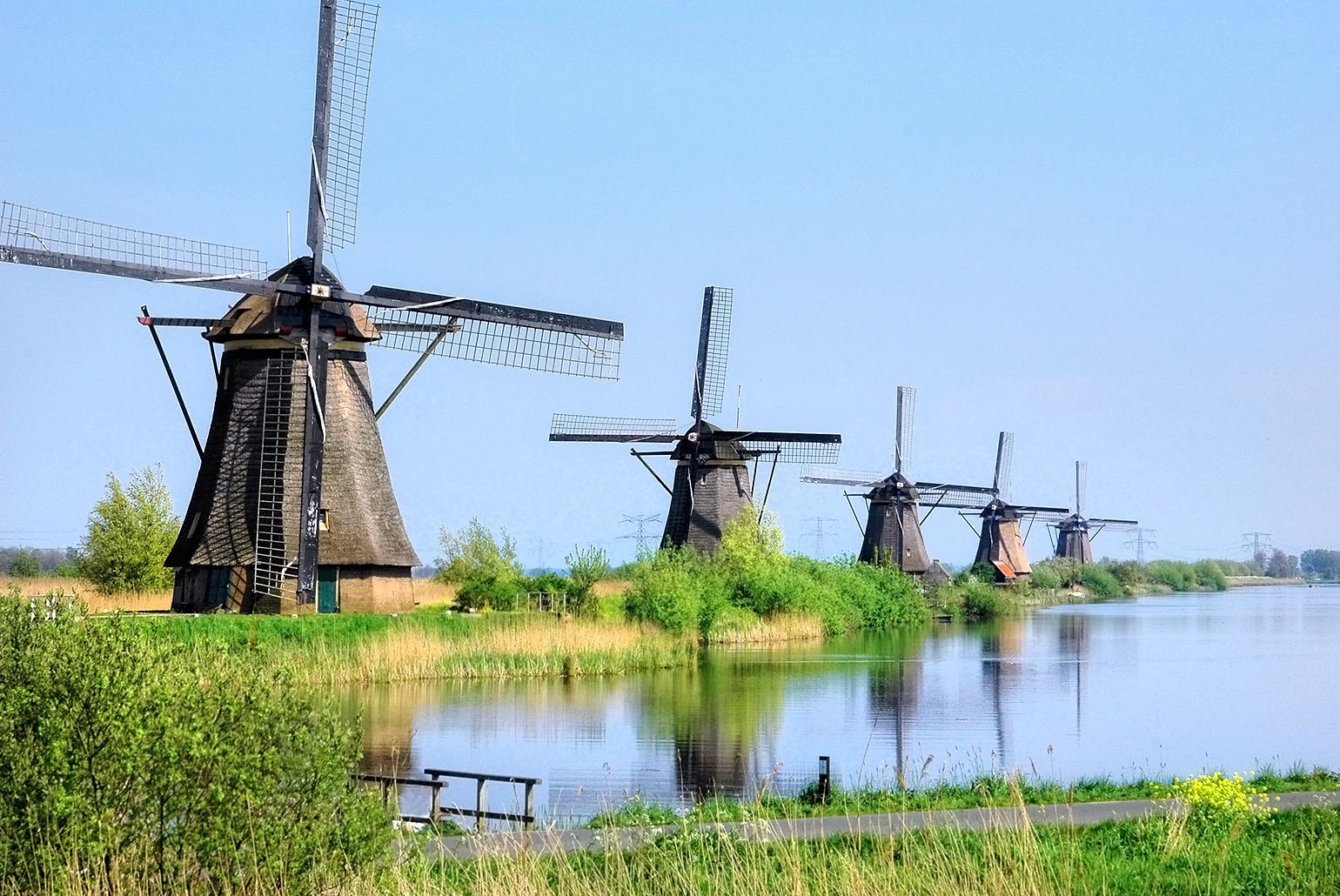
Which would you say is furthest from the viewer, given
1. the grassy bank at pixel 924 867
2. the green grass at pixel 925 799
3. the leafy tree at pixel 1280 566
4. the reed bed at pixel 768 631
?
the leafy tree at pixel 1280 566

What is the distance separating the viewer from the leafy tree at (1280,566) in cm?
18625

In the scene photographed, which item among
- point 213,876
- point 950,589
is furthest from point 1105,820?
point 950,589

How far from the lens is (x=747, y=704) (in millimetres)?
22766

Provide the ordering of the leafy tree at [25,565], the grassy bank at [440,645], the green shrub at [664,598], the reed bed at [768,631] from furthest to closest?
the leafy tree at [25,565] < the reed bed at [768,631] < the green shrub at [664,598] < the grassy bank at [440,645]

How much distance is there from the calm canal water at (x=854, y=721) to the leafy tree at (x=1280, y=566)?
533 feet

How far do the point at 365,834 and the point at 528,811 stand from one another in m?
4.30

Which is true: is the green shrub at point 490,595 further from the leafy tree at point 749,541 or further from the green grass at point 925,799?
the green grass at point 925,799

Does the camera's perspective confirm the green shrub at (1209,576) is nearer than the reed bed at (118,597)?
No

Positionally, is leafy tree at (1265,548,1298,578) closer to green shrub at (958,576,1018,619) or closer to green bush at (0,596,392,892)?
green shrub at (958,576,1018,619)

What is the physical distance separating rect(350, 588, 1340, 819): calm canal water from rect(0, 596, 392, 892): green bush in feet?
11.3

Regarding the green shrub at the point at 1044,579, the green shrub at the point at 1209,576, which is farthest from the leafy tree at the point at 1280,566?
the green shrub at the point at 1044,579

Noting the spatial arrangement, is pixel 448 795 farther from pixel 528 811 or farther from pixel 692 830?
pixel 692 830

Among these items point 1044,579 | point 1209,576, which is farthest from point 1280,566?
point 1044,579

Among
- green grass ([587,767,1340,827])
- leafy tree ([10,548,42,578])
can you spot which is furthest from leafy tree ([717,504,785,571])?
green grass ([587,767,1340,827])
